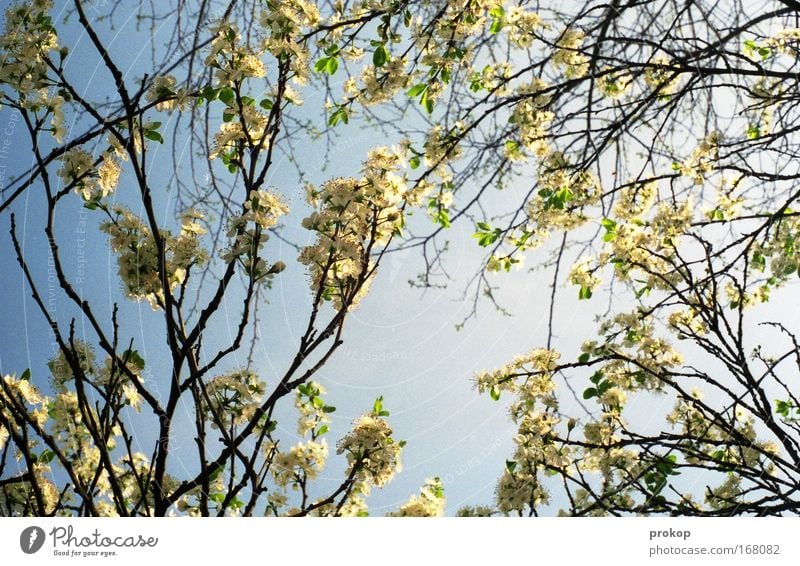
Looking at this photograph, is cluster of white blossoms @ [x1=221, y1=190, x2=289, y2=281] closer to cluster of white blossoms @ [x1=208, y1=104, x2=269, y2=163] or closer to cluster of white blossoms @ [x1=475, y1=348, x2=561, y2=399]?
cluster of white blossoms @ [x1=208, y1=104, x2=269, y2=163]

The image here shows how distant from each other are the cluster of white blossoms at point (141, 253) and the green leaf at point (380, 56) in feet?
2.40

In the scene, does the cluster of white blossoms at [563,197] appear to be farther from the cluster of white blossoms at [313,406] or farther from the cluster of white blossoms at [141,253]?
the cluster of white blossoms at [141,253]

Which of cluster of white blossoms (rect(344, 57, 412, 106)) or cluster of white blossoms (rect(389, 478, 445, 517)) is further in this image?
cluster of white blossoms (rect(344, 57, 412, 106))

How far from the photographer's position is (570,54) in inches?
73.5

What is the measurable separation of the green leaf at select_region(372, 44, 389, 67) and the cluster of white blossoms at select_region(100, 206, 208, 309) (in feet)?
2.40

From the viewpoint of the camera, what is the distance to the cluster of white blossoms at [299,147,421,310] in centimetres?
121

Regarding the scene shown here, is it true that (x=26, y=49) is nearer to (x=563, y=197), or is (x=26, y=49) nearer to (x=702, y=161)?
(x=563, y=197)

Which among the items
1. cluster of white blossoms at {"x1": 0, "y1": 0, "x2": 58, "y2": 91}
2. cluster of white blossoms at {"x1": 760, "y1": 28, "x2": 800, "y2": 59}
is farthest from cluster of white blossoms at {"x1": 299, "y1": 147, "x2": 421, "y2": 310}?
cluster of white blossoms at {"x1": 760, "y1": 28, "x2": 800, "y2": 59}

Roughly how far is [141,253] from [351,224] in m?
0.36

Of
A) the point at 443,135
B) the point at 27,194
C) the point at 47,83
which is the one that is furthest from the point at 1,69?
the point at 443,135

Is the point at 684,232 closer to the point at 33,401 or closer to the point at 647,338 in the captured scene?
the point at 647,338

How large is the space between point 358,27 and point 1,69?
0.82 meters

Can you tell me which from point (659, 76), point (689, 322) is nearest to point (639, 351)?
point (689, 322)

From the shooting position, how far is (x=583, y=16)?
1.78 meters
